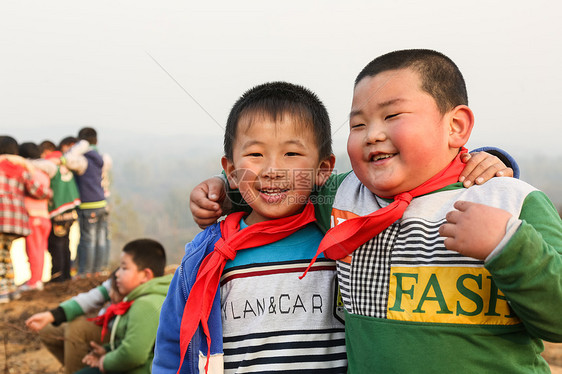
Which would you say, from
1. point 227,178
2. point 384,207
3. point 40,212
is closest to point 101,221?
point 40,212

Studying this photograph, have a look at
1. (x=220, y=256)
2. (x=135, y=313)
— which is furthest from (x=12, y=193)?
(x=220, y=256)

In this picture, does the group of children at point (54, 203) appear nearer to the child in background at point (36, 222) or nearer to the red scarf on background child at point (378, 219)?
the child in background at point (36, 222)

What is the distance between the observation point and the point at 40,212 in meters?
7.79

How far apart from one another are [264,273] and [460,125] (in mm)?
863

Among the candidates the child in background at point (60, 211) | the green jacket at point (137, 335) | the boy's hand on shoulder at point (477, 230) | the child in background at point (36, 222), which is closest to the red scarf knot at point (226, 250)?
the boy's hand on shoulder at point (477, 230)

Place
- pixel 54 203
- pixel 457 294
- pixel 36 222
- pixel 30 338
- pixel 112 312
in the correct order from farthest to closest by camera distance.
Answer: pixel 54 203 → pixel 36 222 → pixel 30 338 → pixel 112 312 → pixel 457 294

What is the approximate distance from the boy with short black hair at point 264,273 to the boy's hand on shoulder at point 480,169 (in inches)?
22.0

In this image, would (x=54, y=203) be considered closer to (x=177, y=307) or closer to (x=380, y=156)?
(x=177, y=307)

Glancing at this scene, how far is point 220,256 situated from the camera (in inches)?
68.7

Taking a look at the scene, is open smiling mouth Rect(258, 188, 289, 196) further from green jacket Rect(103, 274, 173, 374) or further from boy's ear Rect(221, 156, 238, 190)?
green jacket Rect(103, 274, 173, 374)

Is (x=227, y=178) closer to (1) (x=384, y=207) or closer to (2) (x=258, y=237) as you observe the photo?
(2) (x=258, y=237)

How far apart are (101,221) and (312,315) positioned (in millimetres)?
7804

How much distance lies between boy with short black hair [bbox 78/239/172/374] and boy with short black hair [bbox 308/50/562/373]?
1.98m

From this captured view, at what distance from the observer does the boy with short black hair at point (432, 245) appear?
1203mm
